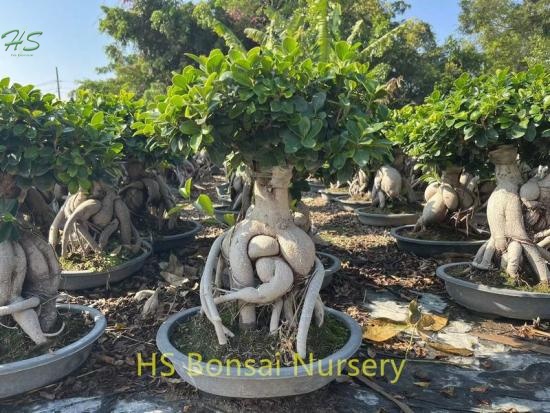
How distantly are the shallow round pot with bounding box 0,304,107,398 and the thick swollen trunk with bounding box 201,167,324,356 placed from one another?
0.77m

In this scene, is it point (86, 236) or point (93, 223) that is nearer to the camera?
point (86, 236)

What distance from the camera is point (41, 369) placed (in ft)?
8.13

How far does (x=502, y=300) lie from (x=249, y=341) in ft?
6.74

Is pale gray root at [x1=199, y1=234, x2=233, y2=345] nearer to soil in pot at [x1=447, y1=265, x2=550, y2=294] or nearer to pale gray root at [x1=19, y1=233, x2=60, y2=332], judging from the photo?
pale gray root at [x1=19, y1=233, x2=60, y2=332]

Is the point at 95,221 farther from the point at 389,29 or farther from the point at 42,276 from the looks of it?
the point at 389,29

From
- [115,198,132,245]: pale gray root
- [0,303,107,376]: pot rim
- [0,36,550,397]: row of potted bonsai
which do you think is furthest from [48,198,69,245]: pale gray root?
[0,303,107,376]: pot rim

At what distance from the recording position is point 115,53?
21.0 meters

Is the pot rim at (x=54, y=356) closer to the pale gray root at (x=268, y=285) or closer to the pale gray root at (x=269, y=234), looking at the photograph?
the pale gray root at (x=268, y=285)

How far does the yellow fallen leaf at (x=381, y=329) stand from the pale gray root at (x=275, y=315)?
36.5 inches

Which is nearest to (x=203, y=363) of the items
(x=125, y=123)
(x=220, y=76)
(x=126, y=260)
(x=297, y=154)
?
(x=297, y=154)

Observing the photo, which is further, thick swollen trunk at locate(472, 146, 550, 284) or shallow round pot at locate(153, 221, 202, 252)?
shallow round pot at locate(153, 221, 202, 252)

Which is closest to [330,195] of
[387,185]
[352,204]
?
[352,204]

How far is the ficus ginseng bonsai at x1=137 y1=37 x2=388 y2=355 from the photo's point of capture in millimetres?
2180

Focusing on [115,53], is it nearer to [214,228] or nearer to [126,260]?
[214,228]
